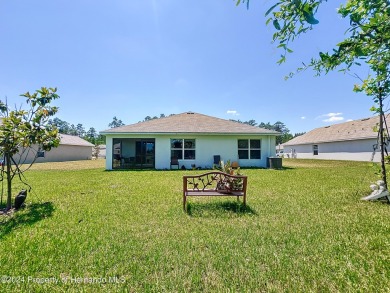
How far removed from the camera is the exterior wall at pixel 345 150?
2223 cm

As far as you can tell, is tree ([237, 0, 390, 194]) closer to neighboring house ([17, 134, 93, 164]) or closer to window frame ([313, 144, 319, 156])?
neighboring house ([17, 134, 93, 164])

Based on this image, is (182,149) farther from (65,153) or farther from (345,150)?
(65,153)

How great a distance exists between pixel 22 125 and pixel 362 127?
33.2 m

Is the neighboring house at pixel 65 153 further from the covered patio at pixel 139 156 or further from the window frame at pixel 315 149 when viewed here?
the window frame at pixel 315 149

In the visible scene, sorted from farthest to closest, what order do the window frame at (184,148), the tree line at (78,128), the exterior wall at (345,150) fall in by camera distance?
the tree line at (78,128) < the exterior wall at (345,150) < the window frame at (184,148)

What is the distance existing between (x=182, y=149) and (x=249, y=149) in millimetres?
5722

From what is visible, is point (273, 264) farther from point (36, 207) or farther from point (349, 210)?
point (36, 207)

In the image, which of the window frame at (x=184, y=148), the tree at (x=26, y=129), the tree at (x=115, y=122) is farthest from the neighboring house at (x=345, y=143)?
the tree at (x=115, y=122)

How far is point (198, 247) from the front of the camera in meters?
3.21

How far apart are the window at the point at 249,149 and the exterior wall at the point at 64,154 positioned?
26521 millimetres

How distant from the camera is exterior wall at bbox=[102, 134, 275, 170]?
643 inches

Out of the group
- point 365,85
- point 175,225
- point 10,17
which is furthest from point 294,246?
point 10,17

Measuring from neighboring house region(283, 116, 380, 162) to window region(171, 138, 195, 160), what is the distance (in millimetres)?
17665

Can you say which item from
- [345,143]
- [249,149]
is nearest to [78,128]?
[249,149]
